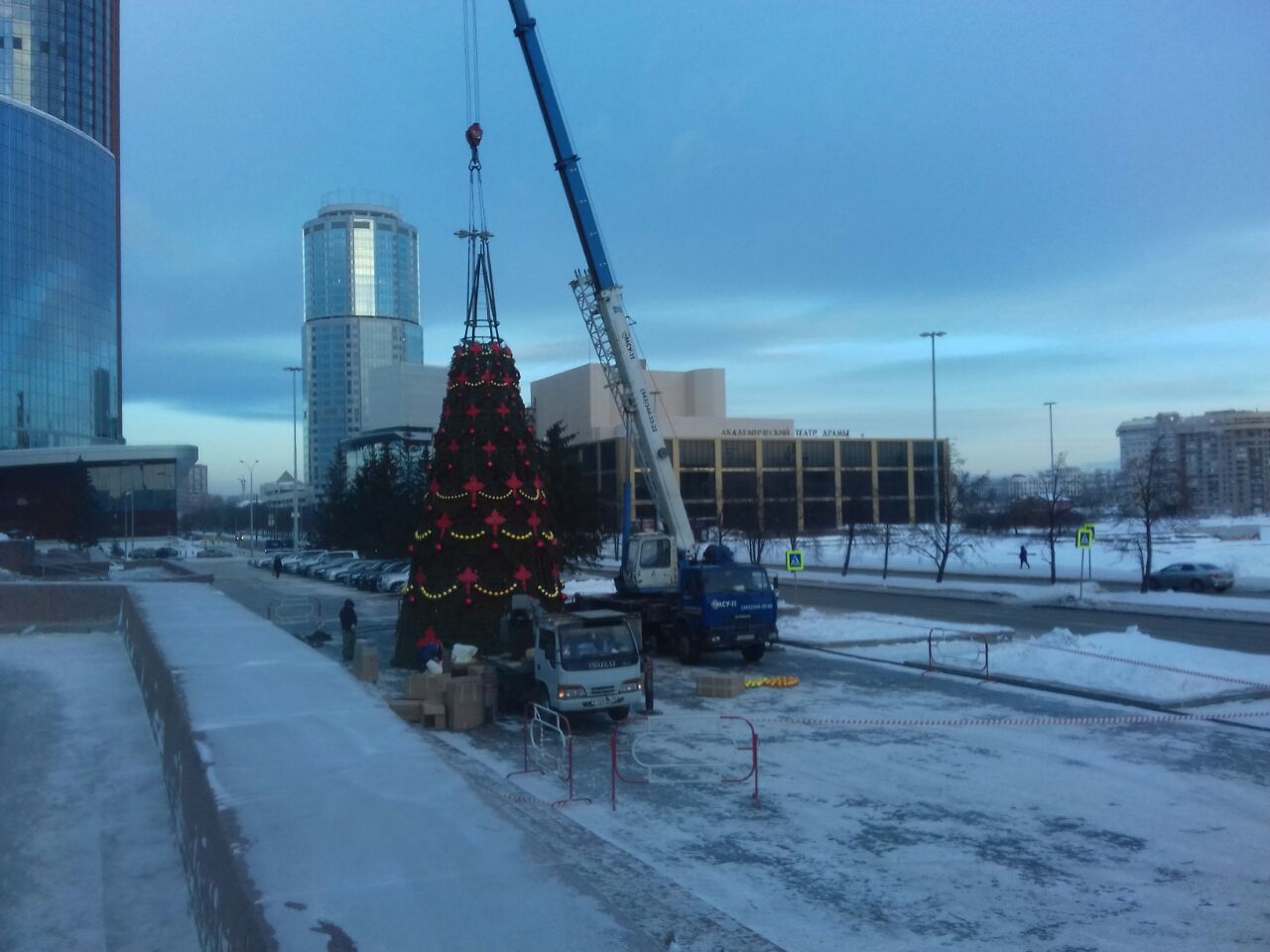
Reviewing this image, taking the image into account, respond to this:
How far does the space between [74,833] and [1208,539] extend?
75234 millimetres

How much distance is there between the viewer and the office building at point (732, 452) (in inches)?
3474

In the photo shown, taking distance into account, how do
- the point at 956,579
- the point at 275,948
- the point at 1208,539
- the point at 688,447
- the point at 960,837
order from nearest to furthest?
the point at 275,948, the point at 960,837, the point at 956,579, the point at 1208,539, the point at 688,447

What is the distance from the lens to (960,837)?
1046cm

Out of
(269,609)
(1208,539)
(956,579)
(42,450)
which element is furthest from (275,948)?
(42,450)

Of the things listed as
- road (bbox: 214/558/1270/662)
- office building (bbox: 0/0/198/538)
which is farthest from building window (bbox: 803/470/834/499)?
office building (bbox: 0/0/198/538)

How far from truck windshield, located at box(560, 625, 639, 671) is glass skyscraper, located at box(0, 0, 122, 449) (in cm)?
9943

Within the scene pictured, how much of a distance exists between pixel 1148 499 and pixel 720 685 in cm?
2795

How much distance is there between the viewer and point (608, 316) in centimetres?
2730

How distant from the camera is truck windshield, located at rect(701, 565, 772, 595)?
2278 centimetres

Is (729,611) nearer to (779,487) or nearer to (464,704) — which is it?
(464,704)

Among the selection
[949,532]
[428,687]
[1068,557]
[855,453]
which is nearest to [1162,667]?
[428,687]

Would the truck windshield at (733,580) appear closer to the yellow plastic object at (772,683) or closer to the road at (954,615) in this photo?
the yellow plastic object at (772,683)

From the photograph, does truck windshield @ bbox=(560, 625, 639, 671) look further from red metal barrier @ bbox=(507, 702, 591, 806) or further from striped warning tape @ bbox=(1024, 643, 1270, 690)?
striped warning tape @ bbox=(1024, 643, 1270, 690)

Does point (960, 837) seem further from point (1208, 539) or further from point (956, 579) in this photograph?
point (1208, 539)
